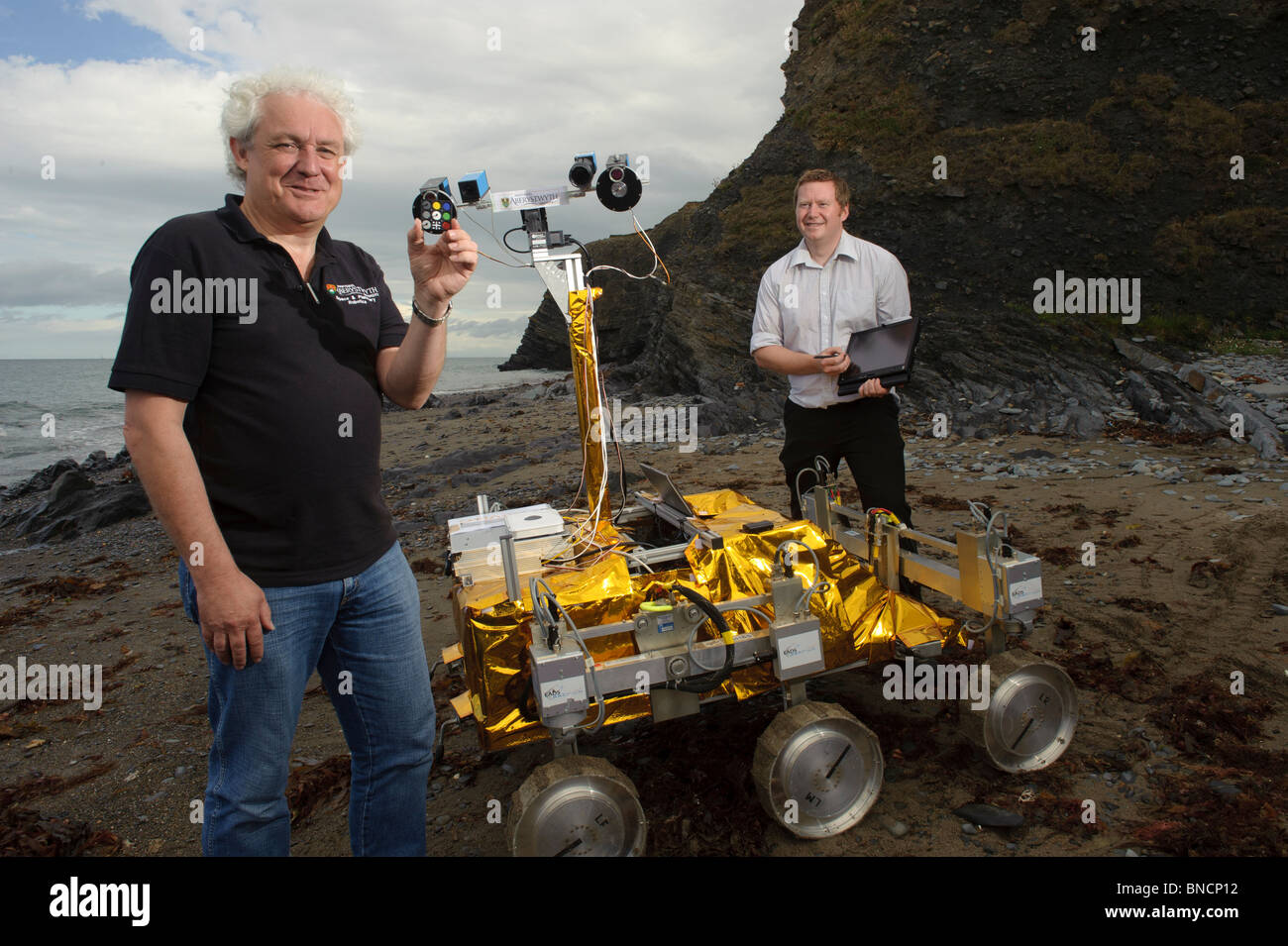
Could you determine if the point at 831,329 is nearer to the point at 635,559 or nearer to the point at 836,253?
the point at 836,253

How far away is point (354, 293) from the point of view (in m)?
2.15

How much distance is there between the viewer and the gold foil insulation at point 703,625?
2688 mm

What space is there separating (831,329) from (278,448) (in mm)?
2793

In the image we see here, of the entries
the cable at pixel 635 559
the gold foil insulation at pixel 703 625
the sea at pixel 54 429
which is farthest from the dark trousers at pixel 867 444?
the sea at pixel 54 429

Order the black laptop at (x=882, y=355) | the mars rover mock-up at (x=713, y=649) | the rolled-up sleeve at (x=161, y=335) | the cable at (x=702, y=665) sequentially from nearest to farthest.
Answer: the rolled-up sleeve at (x=161, y=335) < the mars rover mock-up at (x=713, y=649) < the cable at (x=702, y=665) < the black laptop at (x=882, y=355)

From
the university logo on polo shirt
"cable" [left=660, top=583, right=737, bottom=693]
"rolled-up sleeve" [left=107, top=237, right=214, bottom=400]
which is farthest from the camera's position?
"cable" [left=660, top=583, right=737, bottom=693]

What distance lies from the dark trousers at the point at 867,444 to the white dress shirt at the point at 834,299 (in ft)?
0.34

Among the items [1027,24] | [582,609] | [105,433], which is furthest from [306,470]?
[105,433]

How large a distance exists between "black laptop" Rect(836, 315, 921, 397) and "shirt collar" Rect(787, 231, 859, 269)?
424 millimetres

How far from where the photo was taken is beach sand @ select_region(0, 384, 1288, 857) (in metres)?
2.77

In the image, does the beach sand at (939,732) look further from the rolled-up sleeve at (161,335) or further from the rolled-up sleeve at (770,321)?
the rolled-up sleeve at (161,335)

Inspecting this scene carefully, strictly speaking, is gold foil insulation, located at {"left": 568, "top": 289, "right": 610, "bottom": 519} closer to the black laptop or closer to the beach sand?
the black laptop

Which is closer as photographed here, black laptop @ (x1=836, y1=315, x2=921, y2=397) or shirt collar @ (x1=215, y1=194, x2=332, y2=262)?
shirt collar @ (x1=215, y1=194, x2=332, y2=262)

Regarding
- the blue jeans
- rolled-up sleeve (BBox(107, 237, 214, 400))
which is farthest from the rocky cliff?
rolled-up sleeve (BBox(107, 237, 214, 400))
